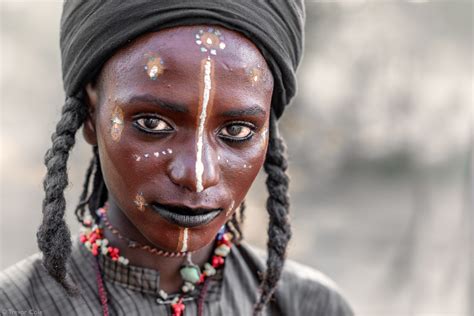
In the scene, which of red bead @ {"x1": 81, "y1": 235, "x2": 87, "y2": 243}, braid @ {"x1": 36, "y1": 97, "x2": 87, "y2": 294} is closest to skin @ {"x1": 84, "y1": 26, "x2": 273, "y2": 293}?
braid @ {"x1": 36, "y1": 97, "x2": 87, "y2": 294}

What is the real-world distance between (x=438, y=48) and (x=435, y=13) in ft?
0.86

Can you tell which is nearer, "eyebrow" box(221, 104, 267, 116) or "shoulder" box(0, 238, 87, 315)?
"eyebrow" box(221, 104, 267, 116)

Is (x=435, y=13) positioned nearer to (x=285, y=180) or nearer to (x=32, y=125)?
(x=32, y=125)

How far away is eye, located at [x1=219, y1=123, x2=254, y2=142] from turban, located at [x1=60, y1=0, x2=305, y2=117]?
0.20m

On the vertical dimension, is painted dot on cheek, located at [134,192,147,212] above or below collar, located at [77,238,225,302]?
above

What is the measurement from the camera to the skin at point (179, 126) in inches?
78.9

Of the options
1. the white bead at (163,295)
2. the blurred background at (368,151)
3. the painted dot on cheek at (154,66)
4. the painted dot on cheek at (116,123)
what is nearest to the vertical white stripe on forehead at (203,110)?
the painted dot on cheek at (154,66)

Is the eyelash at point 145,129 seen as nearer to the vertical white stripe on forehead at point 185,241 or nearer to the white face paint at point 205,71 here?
the white face paint at point 205,71

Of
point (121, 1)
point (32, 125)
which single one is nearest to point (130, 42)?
point (121, 1)

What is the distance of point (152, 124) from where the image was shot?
2.03 metres

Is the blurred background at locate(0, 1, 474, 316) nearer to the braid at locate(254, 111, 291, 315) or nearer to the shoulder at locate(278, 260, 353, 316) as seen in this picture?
the shoulder at locate(278, 260, 353, 316)

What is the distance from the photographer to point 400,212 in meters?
5.77

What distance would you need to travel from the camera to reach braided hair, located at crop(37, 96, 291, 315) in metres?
2.16

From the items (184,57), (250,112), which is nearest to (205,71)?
(184,57)
